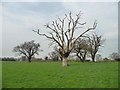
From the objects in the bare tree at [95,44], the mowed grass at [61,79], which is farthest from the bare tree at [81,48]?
the mowed grass at [61,79]

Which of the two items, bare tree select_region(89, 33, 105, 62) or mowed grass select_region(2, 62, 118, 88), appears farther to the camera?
bare tree select_region(89, 33, 105, 62)

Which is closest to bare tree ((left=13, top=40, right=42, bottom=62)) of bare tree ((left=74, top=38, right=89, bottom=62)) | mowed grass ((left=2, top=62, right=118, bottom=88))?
bare tree ((left=74, top=38, right=89, bottom=62))

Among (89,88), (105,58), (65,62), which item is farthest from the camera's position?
(105,58)

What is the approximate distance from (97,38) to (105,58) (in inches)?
747

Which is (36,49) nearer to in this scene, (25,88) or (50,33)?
(50,33)

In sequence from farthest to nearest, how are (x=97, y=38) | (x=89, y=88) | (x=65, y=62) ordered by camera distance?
1. (x=97, y=38)
2. (x=65, y=62)
3. (x=89, y=88)

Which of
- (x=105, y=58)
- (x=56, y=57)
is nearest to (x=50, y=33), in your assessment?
(x=105, y=58)

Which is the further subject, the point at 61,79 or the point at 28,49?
the point at 28,49

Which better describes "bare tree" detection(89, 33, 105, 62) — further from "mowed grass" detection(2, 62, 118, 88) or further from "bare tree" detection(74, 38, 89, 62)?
"mowed grass" detection(2, 62, 118, 88)

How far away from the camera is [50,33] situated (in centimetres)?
4384

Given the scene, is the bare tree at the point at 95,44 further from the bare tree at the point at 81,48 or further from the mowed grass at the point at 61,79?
the mowed grass at the point at 61,79

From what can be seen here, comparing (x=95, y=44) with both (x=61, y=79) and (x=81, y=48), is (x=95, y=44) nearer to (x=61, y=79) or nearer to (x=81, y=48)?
(x=81, y=48)

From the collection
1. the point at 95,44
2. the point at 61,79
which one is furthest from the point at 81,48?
the point at 61,79

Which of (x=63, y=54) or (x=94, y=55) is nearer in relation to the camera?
(x=63, y=54)
